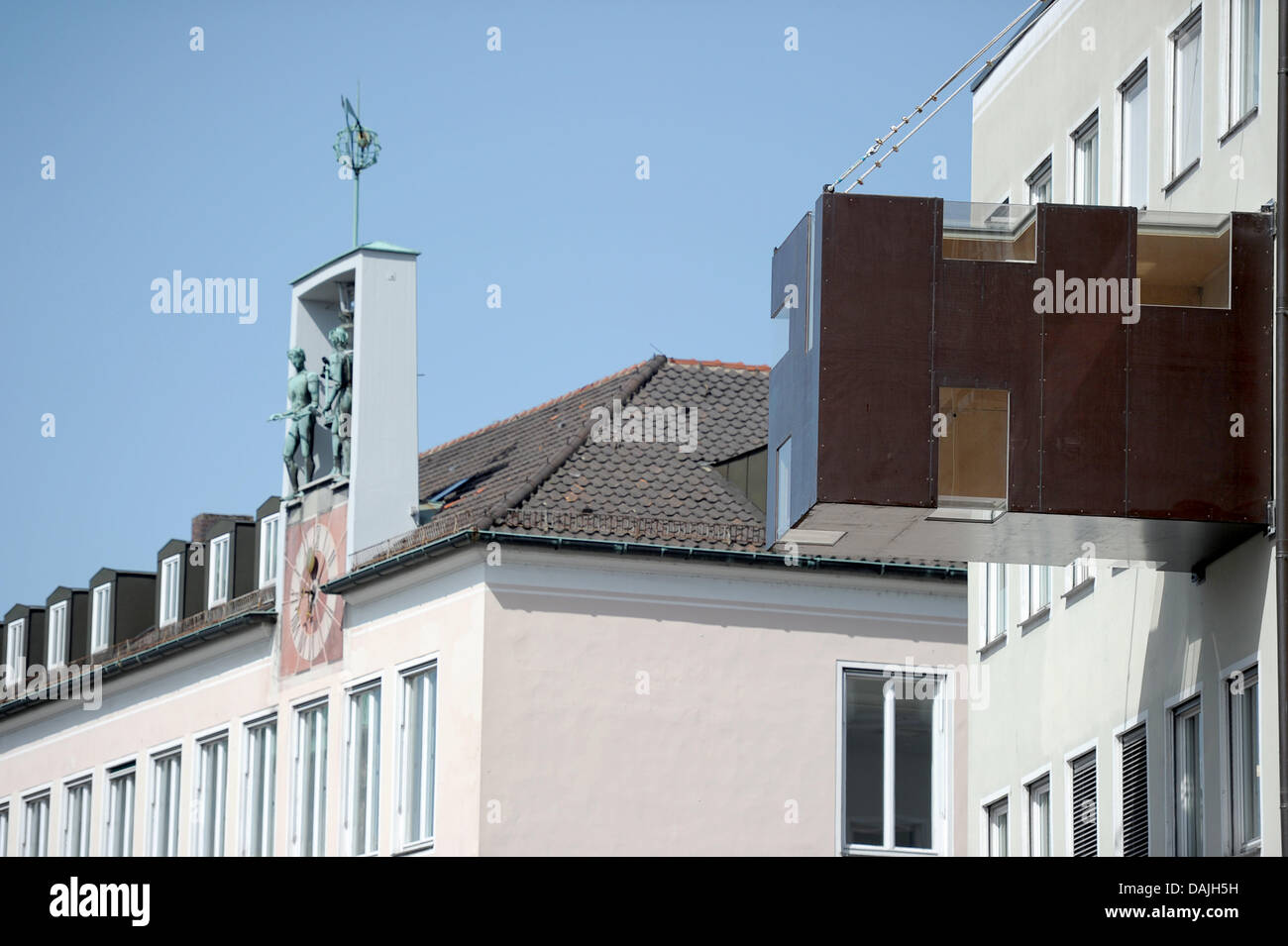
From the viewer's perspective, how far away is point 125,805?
5791cm

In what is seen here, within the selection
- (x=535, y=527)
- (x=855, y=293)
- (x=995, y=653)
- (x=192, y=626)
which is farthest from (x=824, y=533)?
(x=192, y=626)

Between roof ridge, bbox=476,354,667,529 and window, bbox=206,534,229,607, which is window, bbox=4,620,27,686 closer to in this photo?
window, bbox=206,534,229,607

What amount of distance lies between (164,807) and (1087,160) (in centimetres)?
2425

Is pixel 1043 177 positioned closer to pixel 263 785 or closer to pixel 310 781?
pixel 310 781

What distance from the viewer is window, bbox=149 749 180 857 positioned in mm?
55719

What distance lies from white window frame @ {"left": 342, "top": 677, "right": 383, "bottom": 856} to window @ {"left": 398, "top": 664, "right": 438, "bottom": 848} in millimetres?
653

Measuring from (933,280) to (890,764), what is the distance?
17.4 meters

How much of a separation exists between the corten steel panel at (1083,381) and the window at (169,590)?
29751 millimetres

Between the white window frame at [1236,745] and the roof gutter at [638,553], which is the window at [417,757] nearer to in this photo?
the roof gutter at [638,553]

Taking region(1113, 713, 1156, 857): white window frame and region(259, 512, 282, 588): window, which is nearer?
region(1113, 713, 1156, 857): white window frame

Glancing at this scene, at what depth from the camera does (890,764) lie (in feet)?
158

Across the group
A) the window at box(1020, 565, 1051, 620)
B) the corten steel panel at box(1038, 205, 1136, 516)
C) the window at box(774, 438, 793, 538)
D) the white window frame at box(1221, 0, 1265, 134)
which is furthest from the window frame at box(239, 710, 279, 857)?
the white window frame at box(1221, 0, 1265, 134)

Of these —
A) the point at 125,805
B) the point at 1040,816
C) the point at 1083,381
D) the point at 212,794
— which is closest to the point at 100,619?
the point at 125,805

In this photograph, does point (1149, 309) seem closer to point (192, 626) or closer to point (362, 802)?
point (362, 802)
